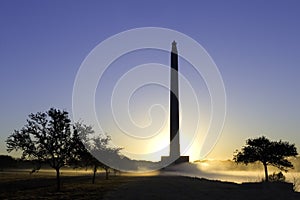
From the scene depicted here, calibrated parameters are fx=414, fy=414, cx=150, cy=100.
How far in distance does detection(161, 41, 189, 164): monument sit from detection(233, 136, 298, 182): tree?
40.5ft

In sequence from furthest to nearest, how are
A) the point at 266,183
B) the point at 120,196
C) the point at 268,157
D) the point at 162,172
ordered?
the point at 162,172 → the point at 268,157 → the point at 266,183 → the point at 120,196

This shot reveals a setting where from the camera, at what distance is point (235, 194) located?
113 ft

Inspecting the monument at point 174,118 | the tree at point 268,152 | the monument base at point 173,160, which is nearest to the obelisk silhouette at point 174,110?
the monument at point 174,118

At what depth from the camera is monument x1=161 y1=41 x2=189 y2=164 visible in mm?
Result: 75562

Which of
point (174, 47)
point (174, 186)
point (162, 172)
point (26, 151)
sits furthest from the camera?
point (174, 47)

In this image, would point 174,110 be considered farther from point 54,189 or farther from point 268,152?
point 54,189

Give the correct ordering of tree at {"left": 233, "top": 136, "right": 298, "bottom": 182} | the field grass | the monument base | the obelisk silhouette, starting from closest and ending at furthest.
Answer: the field grass < tree at {"left": 233, "top": 136, "right": 298, "bottom": 182} < the obelisk silhouette < the monument base

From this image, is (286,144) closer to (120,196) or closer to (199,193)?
(199,193)

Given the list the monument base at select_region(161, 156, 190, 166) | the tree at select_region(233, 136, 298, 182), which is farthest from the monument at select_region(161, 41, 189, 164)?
the tree at select_region(233, 136, 298, 182)

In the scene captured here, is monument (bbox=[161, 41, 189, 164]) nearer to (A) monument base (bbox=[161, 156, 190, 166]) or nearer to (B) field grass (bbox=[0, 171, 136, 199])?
(A) monument base (bbox=[161, 156, 190, 166])

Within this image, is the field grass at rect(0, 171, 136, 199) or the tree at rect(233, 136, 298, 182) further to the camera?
the tree at rect(233, 136, 298, 182)

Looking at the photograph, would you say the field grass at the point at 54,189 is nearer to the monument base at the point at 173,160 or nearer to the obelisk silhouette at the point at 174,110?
the obelisk silhouette at the point at 174,110

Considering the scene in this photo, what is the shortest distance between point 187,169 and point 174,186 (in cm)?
3836

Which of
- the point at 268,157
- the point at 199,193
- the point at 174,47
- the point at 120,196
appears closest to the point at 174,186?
the point at 199,193
